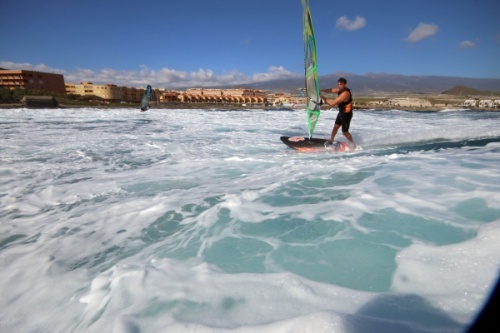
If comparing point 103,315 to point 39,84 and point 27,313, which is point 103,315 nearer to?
point 27,313

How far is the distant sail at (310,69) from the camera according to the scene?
7.77m

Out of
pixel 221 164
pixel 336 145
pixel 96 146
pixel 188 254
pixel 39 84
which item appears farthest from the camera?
pixel 39 84

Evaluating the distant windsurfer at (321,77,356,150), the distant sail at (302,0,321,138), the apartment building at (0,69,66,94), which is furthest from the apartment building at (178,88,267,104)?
the distant windsurfer at (321,77,356,150)

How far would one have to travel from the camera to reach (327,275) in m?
2.32

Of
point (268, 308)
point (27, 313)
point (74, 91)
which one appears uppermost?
point (74, 91)

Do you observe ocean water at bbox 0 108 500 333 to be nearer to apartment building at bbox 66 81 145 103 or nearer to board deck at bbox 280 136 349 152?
board deck at bbox 280 136 349 152

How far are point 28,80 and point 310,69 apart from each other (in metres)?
104

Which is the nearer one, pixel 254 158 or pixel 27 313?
pixel 27 313

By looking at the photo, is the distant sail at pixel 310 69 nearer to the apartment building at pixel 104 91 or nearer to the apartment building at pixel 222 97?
the apartment building at pixel 104 91

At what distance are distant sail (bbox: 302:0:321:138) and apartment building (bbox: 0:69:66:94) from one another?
10145 centimetres

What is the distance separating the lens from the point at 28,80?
84000mm

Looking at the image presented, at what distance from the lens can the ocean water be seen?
1.90 metres

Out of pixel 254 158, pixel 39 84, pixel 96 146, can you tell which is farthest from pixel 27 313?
pixel 39 84

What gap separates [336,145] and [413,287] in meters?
7.23
